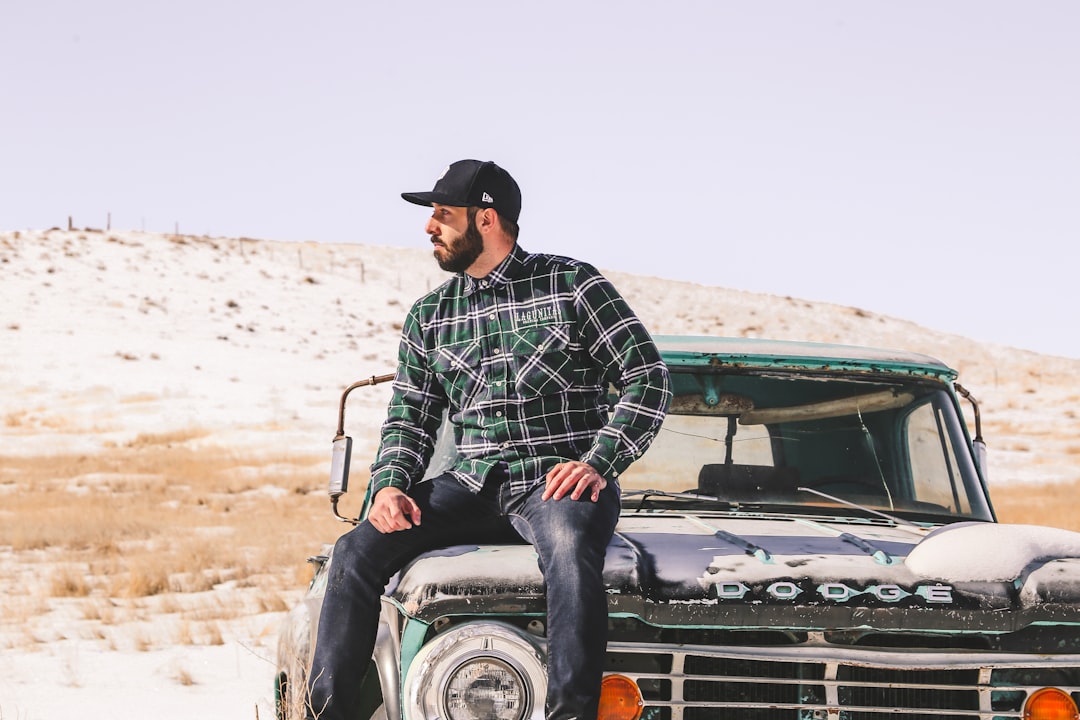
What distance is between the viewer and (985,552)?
2.80m

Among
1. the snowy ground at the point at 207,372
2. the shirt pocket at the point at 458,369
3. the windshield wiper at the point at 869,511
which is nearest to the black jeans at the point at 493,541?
the shirt pocket at the point at 458,369

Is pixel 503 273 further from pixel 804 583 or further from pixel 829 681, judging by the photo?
pixel 829 681

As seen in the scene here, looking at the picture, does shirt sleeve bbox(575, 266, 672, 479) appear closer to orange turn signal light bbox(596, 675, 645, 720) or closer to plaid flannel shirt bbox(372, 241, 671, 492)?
plaid flannel shirt bbox(372, 241, 671, 492)

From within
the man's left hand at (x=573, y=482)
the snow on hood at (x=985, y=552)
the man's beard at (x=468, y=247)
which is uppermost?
the man's beard at (x=468, y=247)

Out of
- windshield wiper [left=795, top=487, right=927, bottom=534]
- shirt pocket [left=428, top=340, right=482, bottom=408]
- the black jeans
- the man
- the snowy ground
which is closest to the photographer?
the black jeans

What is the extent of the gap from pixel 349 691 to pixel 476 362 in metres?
0.98

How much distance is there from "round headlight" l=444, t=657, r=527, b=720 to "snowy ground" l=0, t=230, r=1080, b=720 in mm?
883

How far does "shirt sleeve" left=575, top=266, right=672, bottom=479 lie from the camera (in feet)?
10.5

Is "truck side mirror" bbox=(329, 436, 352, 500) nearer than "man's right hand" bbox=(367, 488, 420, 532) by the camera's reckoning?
No

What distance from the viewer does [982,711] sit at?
2.73 m

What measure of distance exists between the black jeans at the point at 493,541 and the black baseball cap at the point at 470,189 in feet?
2.51

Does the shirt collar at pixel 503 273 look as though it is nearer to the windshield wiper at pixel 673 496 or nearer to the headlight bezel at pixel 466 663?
the windshield wiper at pixel 673 496

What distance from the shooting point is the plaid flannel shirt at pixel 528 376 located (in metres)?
3.30

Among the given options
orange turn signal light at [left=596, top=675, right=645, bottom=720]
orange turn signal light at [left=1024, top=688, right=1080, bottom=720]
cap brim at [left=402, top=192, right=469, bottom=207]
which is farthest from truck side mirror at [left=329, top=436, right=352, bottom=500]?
orange turn signal light at [left=1024, top=688, right=1080, bottom=720]
